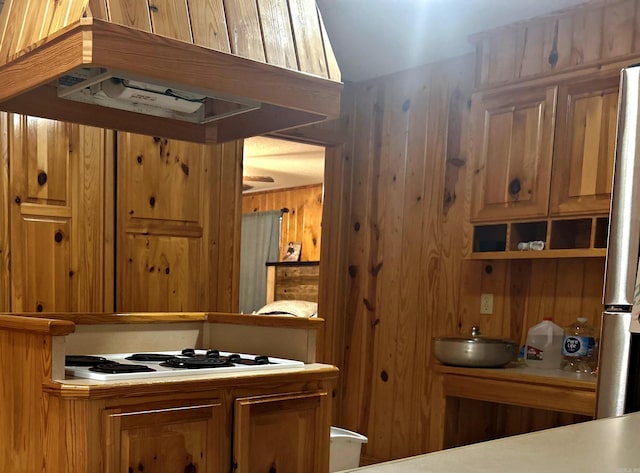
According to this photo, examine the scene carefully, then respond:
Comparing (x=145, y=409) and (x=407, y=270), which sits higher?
(x=407, y=270)

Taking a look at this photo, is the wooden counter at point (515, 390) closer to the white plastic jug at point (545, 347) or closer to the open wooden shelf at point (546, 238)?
the white plastic jug at point (545, 347)

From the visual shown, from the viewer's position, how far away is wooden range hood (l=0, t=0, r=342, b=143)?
143 cm

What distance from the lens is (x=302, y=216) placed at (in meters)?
7.91

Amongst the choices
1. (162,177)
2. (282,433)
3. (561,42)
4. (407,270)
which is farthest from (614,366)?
(162,177)

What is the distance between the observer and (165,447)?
1.79m

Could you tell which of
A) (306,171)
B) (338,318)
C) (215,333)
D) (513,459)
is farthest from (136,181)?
(306,171)

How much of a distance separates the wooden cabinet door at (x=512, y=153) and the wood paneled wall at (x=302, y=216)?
14.2 ft

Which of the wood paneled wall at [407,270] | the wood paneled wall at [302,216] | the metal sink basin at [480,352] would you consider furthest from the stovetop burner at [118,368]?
the wood paneled wall at [302,216]

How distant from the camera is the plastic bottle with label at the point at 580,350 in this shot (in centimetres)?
281

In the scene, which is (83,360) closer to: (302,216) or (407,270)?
(407,270)

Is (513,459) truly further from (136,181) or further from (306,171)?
(306,171)

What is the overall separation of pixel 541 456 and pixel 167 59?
4.02 feet

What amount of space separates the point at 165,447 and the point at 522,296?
2.15m

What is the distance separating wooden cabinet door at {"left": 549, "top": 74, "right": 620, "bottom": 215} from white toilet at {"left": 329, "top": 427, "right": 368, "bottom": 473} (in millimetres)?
1417
